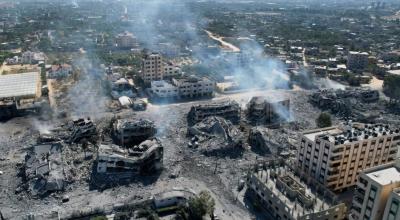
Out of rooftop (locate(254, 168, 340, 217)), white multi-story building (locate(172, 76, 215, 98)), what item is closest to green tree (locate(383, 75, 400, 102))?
white multi-story building (locate(172, 76, 215, 98))

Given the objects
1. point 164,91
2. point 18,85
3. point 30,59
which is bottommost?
point 30,59

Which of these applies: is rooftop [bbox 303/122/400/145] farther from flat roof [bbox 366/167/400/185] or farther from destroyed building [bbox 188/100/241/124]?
destroyed building [bbox 188/100/241/124]

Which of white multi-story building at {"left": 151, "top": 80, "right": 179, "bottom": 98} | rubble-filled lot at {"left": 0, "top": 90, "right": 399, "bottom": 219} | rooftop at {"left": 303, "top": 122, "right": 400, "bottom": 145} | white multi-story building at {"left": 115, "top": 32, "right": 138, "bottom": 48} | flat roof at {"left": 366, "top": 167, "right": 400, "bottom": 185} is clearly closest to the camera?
flat roof at {"left": 366, "top": 167, "right": 400, "bottom": 185}

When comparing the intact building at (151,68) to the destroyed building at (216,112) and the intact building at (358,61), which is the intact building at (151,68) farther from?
the intact building at (358,61)

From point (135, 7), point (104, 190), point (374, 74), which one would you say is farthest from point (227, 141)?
point (135, 7)

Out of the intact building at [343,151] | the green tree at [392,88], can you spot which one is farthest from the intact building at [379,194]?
the green tree at [392,88]

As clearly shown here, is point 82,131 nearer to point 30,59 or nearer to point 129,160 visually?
point 129,160

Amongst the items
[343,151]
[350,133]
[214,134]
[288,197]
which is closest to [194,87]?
[214,134]
